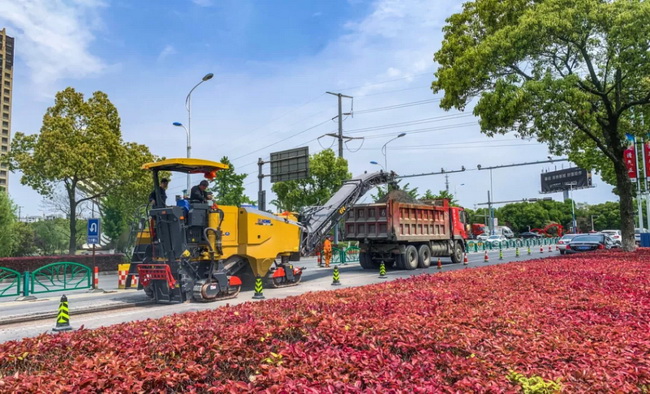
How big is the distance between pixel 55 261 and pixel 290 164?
12.7 m

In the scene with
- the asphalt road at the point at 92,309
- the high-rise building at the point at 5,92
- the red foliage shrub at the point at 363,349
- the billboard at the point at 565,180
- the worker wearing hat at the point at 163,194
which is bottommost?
the asphalt road at the point at 92,309

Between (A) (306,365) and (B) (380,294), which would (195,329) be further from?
(B) (380,294)

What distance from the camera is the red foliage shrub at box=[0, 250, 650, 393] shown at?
3.34 metres

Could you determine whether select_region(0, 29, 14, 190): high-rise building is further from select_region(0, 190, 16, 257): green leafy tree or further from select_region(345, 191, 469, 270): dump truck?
select_region(345, 191, 469, 270): dump truck

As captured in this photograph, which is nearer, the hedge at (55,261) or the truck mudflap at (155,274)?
the truck mudflap at (155,274)

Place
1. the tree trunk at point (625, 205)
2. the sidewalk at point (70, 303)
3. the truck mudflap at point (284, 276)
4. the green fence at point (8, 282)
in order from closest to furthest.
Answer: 1. the sidewalk at point (70, 303)
2. the truck mudflap at point (284, 276)
3. the green fence at point (8, 282)
4. the tree trunk at point (625, 205)

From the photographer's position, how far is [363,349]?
4.39m

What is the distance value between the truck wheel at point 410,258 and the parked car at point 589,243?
1061 cm

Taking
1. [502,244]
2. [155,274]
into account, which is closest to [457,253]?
[155,274]

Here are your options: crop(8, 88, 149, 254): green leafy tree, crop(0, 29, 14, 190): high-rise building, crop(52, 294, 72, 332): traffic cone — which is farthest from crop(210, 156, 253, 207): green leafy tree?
crop(0, 29, 14, 190): high-rise building

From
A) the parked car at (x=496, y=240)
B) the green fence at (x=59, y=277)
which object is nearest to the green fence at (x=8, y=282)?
the green fence at (x=59, y=277)

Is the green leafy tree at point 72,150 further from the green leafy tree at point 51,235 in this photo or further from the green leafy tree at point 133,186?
the green leafy tree at point 51,235

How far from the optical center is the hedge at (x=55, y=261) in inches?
799

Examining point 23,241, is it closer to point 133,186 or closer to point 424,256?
point 133,186
